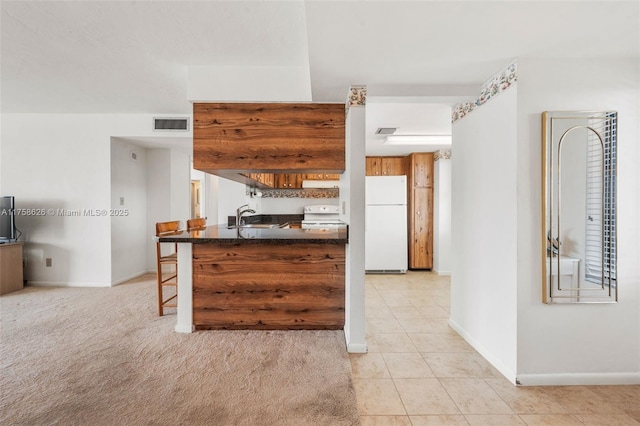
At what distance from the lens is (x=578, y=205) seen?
1.99m

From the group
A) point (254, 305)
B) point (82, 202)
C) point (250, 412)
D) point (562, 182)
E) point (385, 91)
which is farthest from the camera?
point (82, 202)

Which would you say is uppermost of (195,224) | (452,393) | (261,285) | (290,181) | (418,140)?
(418,140)

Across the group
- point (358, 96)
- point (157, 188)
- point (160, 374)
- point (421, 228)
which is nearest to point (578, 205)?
point (358, 96)

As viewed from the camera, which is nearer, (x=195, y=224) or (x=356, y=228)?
(x=356, y=228)

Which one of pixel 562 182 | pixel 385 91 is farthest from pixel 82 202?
pixel 562 182

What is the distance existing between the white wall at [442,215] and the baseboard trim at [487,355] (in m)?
2.50

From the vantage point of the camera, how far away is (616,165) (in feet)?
6.44

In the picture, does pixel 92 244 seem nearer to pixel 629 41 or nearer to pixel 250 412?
pixel 250 412

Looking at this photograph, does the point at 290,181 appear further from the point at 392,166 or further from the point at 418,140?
the point at 418,140

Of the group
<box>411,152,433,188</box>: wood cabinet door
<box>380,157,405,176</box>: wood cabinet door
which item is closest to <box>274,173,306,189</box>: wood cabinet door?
<box>380,157,405,176</box>: wood cabinet door

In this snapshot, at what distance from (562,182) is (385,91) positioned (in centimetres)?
143

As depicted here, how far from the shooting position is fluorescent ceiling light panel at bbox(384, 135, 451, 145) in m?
4.62

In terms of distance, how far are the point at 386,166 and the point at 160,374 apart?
15.7 feet

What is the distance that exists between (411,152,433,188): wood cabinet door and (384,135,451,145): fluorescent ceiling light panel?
695 millimetres
